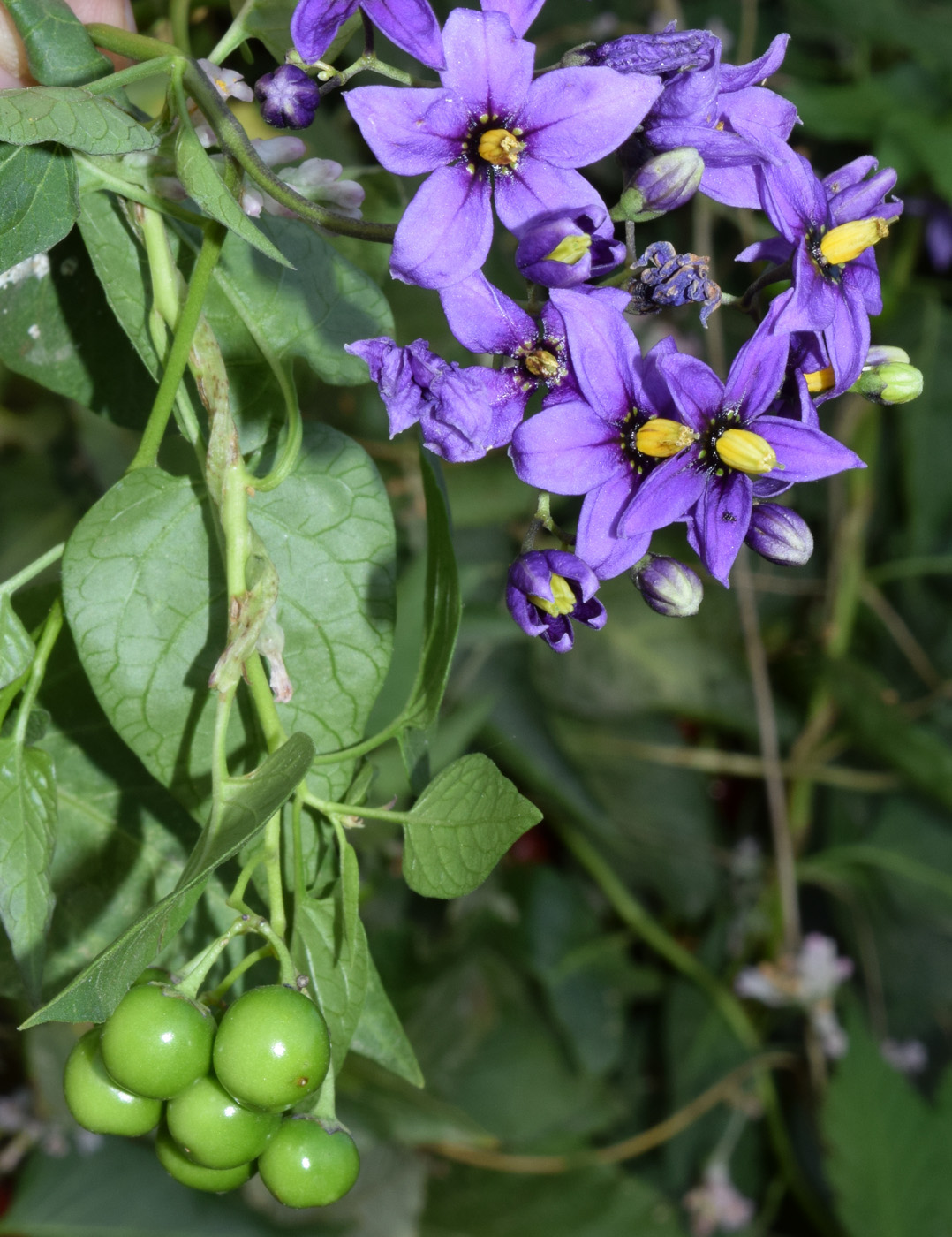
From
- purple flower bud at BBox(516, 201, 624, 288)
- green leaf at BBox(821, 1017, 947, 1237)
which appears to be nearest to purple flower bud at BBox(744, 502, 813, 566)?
purple flower bud at BBox(516, 201, 624, 288)

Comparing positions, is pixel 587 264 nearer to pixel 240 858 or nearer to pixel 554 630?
pixel 554 630

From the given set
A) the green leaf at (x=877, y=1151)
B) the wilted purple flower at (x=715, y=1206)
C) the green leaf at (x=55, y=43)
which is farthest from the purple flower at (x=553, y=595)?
the wilted purple flower at (x=715, y=1206)

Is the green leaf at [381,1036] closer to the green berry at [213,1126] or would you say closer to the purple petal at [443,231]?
the green berry at [213,1126]

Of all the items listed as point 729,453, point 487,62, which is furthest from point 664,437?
point 487,62

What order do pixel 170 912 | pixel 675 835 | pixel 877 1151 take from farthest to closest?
pixel 675 835, pixel 877 1151, pixel 170 912

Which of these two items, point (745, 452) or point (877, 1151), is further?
point (877, 1151)

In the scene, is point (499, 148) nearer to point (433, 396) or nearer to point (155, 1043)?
point (433, 396)

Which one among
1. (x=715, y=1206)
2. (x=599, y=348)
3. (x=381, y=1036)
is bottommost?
(x=715, y=1206)
